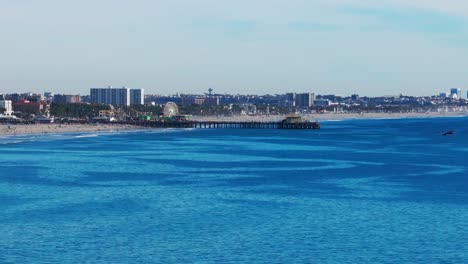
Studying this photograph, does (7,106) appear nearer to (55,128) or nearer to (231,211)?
(55,128)

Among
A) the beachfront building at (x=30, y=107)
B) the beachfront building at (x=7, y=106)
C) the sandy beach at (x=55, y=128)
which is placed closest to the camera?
the sandy beach at (x=55, y=128)

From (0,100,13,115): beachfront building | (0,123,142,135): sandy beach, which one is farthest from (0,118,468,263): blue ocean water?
(0,100,13,115): beachfront building

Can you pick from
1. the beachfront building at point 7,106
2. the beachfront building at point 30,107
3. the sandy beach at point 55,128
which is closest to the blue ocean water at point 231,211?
the sandy beach at point 55,128

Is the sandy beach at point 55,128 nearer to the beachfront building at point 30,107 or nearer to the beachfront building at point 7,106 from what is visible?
the beachfront building at point 7,106

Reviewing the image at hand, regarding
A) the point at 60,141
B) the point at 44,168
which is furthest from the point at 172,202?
the point at 60,141

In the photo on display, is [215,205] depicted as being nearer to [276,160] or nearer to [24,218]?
[24,218]

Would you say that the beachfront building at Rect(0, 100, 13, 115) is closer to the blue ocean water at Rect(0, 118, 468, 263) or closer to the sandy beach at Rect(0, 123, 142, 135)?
the sandy beach at Rect(0, 123, 142, 135)
